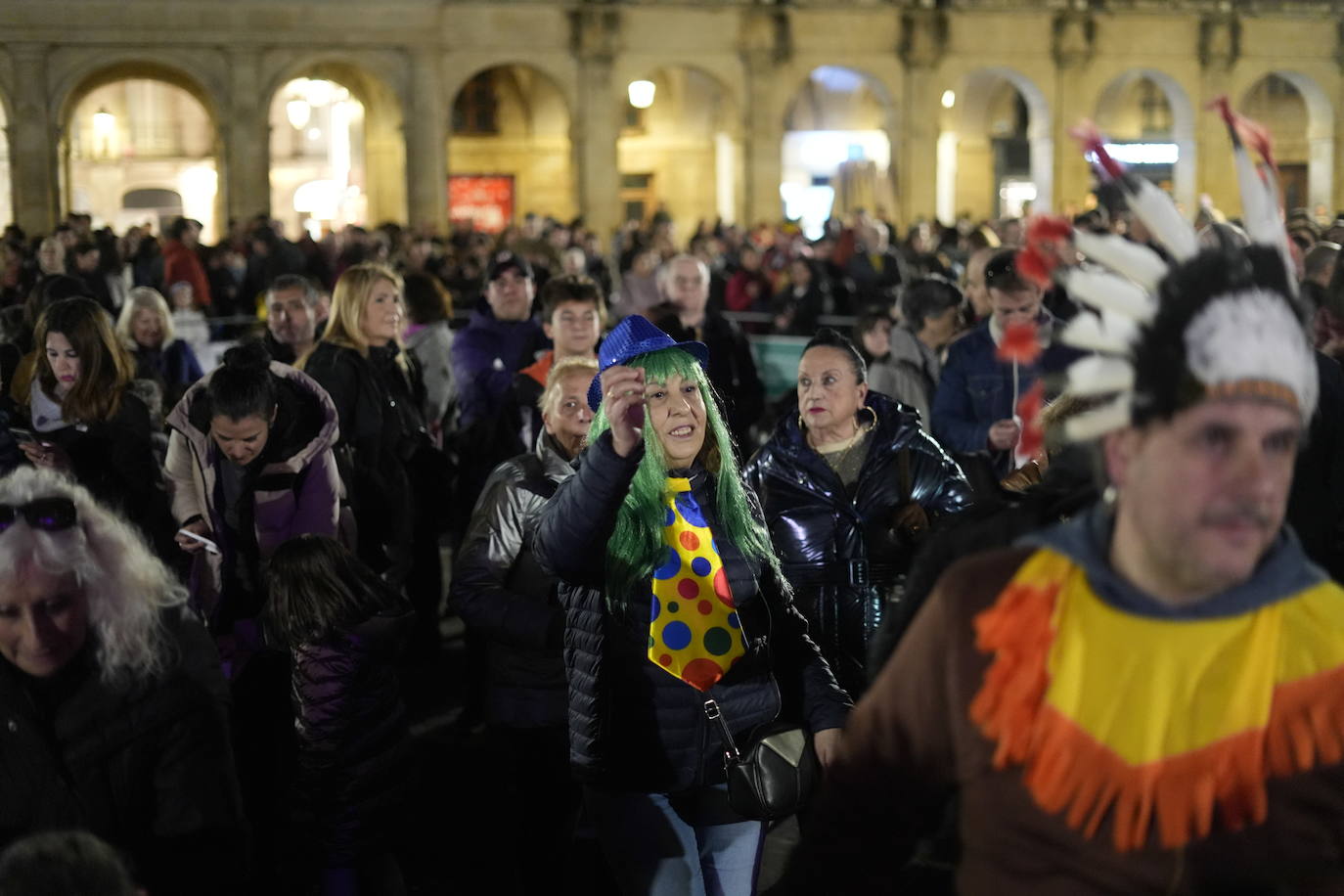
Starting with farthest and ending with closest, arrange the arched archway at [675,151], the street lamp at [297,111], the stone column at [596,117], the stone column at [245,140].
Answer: the street lamp at [297,111] → the arched archway at [675,151] → the stone column at [596,117] → the stone column at [245,140]

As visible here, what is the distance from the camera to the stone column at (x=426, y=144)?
3322 cm

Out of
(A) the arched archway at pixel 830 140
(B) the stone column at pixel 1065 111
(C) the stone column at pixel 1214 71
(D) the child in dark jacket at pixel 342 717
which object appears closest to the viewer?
(D) the child in dark jacket at pixel 342 717

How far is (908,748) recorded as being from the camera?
97.6 inches

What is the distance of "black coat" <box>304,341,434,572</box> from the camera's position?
7.73 m

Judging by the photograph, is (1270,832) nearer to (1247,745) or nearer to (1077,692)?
(1247,745)

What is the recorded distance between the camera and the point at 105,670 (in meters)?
3.20

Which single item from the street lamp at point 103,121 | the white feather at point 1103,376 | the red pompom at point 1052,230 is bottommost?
the white feather at point 1103,376

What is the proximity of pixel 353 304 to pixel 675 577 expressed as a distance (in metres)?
4.25

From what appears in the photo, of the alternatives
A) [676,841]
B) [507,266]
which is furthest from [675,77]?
[676,841]

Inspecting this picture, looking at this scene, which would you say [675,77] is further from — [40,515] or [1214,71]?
[40,515]

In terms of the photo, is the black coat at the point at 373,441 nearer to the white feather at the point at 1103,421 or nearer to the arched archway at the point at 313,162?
the white feather at the point at 1103,421

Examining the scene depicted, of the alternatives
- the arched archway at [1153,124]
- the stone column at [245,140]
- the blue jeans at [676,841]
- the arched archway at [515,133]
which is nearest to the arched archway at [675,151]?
the arched archway at [515,133]

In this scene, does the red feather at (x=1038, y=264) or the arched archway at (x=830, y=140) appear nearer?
the red feather at (x=1038, y=264)

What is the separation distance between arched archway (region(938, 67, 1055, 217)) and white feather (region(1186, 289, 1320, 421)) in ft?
122
